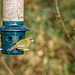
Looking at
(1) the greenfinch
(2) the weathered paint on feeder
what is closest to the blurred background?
(2) the weathered paint on feeder

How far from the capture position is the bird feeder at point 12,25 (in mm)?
4855

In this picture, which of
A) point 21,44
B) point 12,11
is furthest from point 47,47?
point 21,44

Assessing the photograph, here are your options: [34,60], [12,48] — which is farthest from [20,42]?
[34,60]

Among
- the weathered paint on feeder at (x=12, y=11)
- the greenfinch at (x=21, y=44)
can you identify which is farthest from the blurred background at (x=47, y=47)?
the greenfinch at (x=21, y=44)

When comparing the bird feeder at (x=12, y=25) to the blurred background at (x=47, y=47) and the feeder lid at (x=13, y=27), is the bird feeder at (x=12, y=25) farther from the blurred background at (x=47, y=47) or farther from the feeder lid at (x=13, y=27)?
the blurred background at (x=47, y=47)

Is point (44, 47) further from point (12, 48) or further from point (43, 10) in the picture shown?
point (12, 48)

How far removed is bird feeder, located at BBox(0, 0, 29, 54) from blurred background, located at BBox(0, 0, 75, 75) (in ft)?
7.66

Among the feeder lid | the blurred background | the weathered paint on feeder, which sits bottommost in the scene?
the blurred background

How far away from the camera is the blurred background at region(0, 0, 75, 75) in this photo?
758 cm

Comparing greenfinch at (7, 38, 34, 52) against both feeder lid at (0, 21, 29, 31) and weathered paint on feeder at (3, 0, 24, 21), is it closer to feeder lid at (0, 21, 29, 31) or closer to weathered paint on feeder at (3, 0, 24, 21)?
feeder lid at (0, 21, 29, 31)

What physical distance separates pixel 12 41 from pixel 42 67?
290 cm

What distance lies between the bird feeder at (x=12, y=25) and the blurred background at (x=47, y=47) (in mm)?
2334

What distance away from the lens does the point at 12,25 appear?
16.1 feet

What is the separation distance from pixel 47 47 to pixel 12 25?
2864 mm
